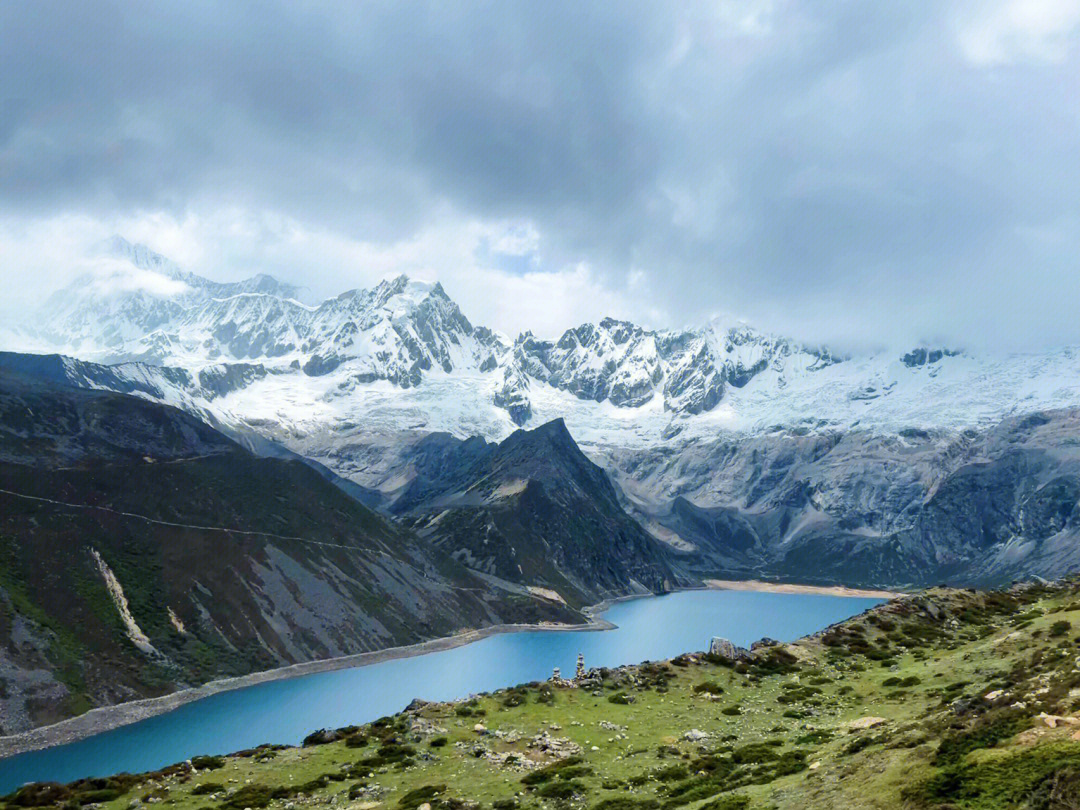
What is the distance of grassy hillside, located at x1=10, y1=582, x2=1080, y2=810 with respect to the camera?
3055cm

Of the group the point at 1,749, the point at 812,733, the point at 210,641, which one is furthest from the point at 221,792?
the point at 210,641

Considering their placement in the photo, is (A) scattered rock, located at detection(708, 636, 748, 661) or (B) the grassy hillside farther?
(A) scattered rock, located at detection(708, 636, 748, 661)

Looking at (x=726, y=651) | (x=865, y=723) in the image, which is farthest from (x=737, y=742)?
(x=726, y=651)

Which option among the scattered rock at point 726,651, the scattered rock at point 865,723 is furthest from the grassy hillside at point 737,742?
the scattered rock at point 726,651

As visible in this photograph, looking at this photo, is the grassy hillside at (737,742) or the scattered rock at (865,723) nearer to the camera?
the grassy hillside at (737,742)

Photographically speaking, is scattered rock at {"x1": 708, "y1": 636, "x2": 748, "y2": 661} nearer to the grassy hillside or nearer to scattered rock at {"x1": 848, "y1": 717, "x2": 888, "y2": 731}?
the grassy hillside

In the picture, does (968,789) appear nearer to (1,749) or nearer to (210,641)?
(1,749)

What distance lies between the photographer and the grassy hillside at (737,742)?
100ft

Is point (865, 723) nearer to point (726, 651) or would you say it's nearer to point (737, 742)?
point (737, 742)

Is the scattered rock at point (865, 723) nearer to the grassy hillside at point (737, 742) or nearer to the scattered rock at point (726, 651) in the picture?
the grassy hillside at point (737, 742)

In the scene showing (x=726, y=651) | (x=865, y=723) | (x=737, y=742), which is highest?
(x=726, y=651)

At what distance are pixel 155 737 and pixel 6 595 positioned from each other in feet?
145

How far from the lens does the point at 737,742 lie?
168 feet

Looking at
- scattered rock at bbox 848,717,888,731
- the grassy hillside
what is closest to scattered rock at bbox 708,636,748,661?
the grassy hillside
